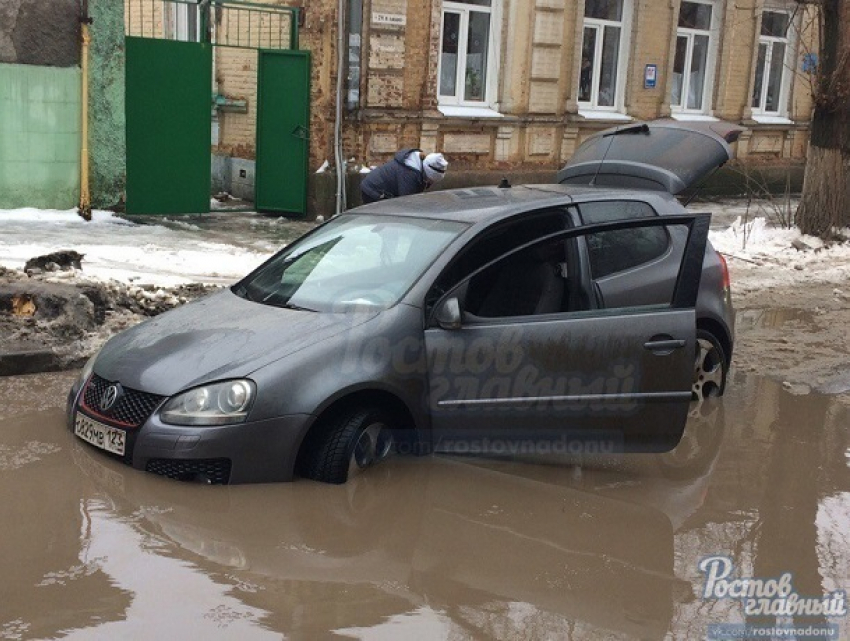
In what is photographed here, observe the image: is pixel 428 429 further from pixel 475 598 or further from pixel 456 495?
pixel 475 598

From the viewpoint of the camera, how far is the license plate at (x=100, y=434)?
5.05 metres

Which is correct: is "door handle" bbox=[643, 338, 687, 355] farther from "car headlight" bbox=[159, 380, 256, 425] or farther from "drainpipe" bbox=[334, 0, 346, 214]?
"drainpipe" bbox=[334, 0, 346, 214]

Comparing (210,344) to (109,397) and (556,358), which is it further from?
(556,358)

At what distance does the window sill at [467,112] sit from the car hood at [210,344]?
1104 centimetres

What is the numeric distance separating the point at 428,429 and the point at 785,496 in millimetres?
1860

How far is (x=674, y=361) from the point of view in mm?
5648

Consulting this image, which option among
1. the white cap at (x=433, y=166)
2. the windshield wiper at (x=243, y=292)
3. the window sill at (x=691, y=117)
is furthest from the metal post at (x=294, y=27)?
the windshield wiper at (x=243, y=292)

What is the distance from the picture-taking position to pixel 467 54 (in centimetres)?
1678

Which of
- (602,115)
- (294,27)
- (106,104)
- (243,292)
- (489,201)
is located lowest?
(243,292)

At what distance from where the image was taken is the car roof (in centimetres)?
580

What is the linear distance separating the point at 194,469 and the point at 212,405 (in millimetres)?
311

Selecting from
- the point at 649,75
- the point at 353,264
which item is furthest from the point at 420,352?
the point at 649,75

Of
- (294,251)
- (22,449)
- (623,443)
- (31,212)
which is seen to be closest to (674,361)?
(623,443)

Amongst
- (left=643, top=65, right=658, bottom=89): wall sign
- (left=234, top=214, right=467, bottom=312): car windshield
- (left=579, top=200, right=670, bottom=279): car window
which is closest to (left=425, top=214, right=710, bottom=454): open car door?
(left=579, top=200, right=670, bottom=279): car window
